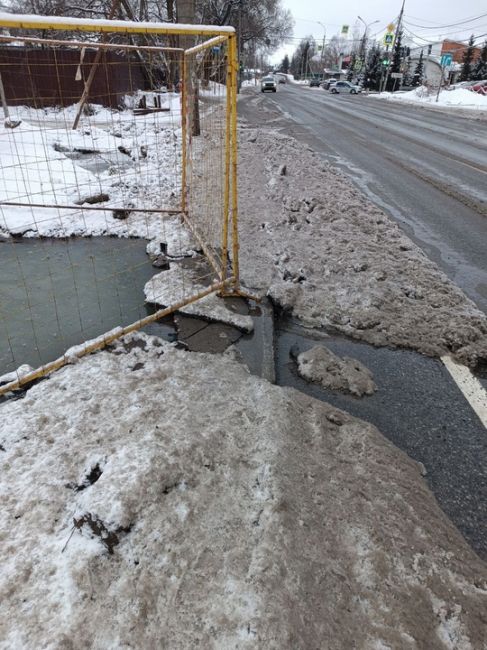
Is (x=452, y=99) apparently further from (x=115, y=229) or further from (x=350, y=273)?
(x=350, y=273)

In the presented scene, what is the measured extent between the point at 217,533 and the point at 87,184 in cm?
744

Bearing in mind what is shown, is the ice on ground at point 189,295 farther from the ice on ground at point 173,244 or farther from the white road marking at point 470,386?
the white road marking at point 470,386

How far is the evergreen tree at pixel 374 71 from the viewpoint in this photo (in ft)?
185

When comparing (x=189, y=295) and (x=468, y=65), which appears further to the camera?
(x=468, y=65)

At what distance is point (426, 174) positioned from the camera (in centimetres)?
1022

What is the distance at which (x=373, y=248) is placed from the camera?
5453 mm

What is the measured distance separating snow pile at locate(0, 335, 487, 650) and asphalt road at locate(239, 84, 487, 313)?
300cm

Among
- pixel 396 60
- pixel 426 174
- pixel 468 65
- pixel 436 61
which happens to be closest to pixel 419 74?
pixel 396 60

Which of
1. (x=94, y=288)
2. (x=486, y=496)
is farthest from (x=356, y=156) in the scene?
(x=486, y=496)

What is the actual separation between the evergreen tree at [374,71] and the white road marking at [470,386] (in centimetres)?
6329

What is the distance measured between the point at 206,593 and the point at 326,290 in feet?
10.8

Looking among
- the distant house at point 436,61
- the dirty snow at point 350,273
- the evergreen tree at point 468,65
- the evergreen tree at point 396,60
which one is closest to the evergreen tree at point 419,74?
the distant house at point 436,61

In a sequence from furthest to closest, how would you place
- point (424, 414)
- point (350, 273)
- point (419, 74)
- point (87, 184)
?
point (419, 74), point (87, 184), point (350, 273), point (424, 414)

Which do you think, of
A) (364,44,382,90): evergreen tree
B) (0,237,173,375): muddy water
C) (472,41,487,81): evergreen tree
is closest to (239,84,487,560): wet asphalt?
(0,237,173,375): muddy water
